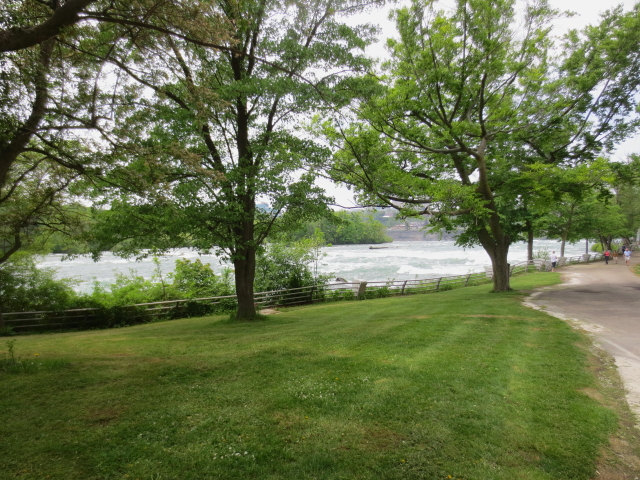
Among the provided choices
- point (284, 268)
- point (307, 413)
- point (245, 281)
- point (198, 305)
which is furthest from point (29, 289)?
point (307, 413)

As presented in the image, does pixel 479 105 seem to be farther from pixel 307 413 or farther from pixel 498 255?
pixel 307 413

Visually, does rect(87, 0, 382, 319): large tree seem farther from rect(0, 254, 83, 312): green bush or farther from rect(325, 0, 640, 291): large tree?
rect(0, 254, 83, 312): green bush

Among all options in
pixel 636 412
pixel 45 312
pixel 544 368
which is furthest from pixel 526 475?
pixel 45 312

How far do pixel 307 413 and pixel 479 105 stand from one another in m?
12.1

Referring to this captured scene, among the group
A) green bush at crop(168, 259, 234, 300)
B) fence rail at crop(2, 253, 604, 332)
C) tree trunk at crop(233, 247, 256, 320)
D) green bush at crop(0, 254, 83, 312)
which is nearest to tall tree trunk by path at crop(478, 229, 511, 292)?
fence rail at crop(2, 253, 604, 332)

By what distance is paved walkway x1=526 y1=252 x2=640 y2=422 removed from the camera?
17.2 ft

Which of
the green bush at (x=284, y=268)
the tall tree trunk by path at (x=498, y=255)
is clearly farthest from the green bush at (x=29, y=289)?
the tall tree trunk by path at (x=498, y=255)

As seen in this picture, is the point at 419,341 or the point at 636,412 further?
the point at 419,341

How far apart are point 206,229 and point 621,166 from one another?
45.8ft

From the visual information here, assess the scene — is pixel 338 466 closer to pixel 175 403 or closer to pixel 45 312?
pixel 175 403

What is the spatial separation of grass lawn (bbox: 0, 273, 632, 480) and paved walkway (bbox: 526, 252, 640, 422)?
1.58 feet

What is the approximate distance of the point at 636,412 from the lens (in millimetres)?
3883

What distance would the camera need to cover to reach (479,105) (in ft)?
39.5

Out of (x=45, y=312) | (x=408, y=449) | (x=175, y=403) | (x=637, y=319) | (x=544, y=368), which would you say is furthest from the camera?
(x=45, y=312)
